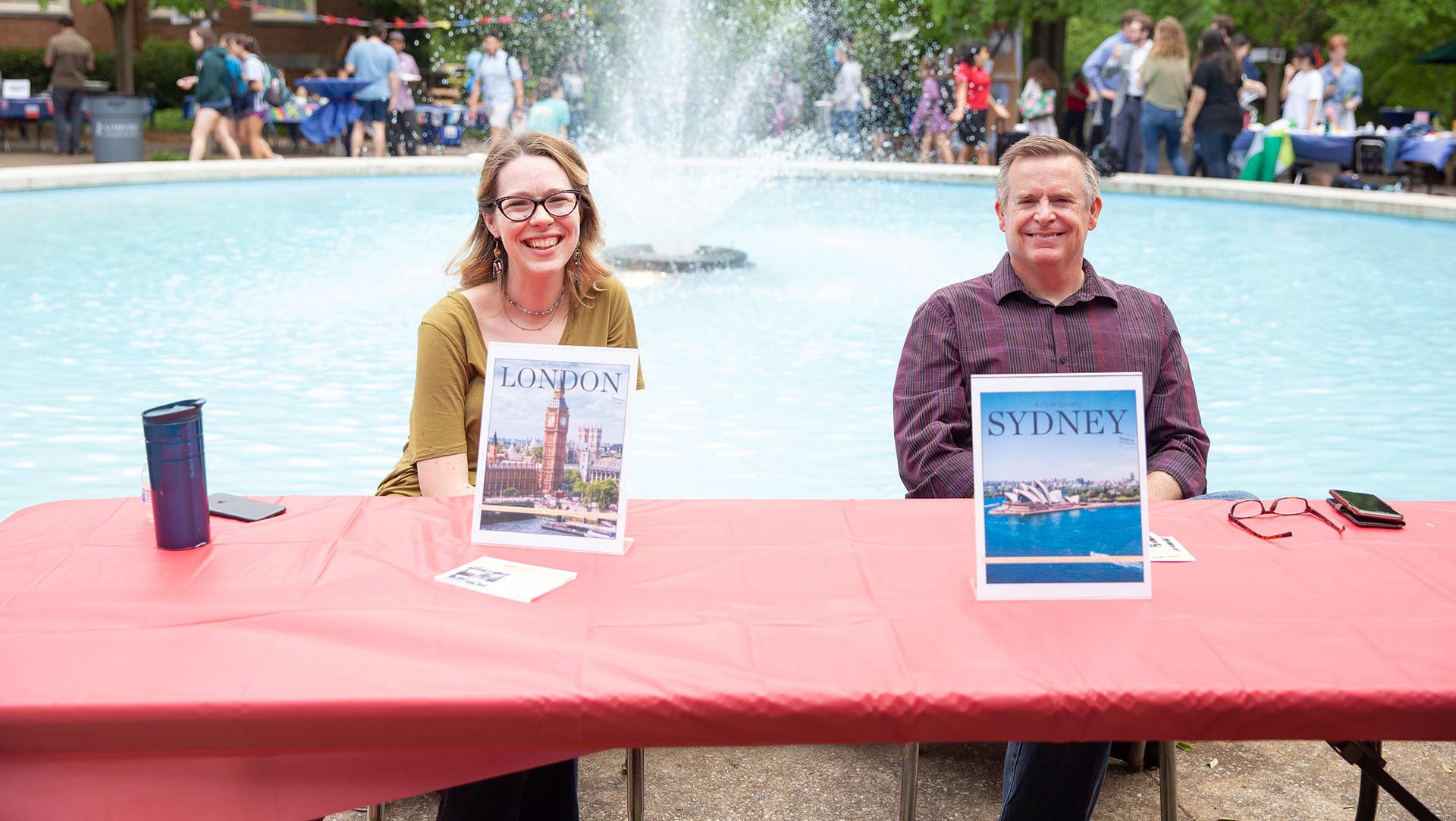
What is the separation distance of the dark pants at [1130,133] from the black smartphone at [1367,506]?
45.9 feet

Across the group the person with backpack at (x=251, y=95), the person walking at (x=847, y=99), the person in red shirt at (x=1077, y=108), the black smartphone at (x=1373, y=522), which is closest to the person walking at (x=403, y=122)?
the person with backpack at (x=251, y=95)

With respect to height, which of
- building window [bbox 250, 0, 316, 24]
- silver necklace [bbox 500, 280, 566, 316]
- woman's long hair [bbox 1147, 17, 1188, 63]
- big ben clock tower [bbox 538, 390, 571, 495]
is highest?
building window [bbox 250, 0, 316, 24]

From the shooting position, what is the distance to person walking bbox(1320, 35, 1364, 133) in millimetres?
15102

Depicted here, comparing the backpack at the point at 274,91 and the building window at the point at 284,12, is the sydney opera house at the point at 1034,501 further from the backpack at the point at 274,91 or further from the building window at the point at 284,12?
the building window at the point at 284,12

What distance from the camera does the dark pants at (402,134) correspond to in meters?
17.8

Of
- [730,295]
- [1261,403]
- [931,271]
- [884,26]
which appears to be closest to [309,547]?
[1261,403]

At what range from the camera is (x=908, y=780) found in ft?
7.14

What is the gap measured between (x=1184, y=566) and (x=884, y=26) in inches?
877

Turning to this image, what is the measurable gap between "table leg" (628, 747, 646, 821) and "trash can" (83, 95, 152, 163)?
1577cm

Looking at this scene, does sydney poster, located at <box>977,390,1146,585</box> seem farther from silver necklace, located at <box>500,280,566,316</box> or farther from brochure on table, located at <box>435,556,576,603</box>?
silver necklace, located at <box>500,280,566,316</box>

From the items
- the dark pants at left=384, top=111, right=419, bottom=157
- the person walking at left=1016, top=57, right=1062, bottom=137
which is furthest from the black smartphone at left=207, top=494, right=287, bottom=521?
the dark pants at left=384, top=111, right=419, bottom=157

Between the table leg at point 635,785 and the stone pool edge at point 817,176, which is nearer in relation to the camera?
the table leg at point 635,785

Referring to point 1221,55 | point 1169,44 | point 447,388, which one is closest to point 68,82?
point 1169,44

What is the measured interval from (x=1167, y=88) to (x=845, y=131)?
583cm
